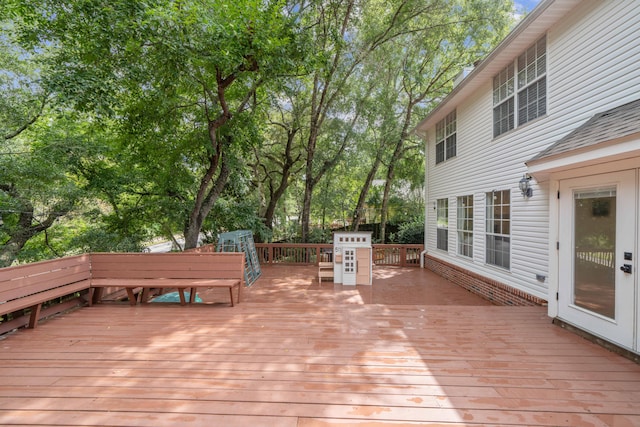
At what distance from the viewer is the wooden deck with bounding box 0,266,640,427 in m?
2.02

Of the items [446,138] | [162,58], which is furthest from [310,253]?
[162,58]

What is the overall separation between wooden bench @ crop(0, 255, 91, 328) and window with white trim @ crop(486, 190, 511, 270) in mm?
7504

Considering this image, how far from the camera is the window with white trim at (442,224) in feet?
28.5

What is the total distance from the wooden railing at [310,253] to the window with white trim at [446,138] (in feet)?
10.8

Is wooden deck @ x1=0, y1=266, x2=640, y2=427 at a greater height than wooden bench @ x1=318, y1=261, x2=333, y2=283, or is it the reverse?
wooden deck @ x1=0, y1=266, x2=640, y2=427

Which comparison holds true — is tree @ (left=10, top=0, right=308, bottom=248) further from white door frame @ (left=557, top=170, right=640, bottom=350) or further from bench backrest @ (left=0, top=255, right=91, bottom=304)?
white door frame @ (left=557, top=170, right=640, bottom=350)

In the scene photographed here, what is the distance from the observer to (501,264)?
593 centimetres

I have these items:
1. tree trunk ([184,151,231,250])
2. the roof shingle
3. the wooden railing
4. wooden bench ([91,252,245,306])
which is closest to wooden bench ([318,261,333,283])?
the wooden railing

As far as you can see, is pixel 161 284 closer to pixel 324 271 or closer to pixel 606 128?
pixel 324 271

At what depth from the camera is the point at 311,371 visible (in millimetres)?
2561

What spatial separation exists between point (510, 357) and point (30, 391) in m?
4.26

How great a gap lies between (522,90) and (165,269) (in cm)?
728

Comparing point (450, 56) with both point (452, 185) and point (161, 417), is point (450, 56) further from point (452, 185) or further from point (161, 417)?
point (161, 417)

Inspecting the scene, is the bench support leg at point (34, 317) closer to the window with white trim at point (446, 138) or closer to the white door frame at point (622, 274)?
the white door frame at point (622, 274)
